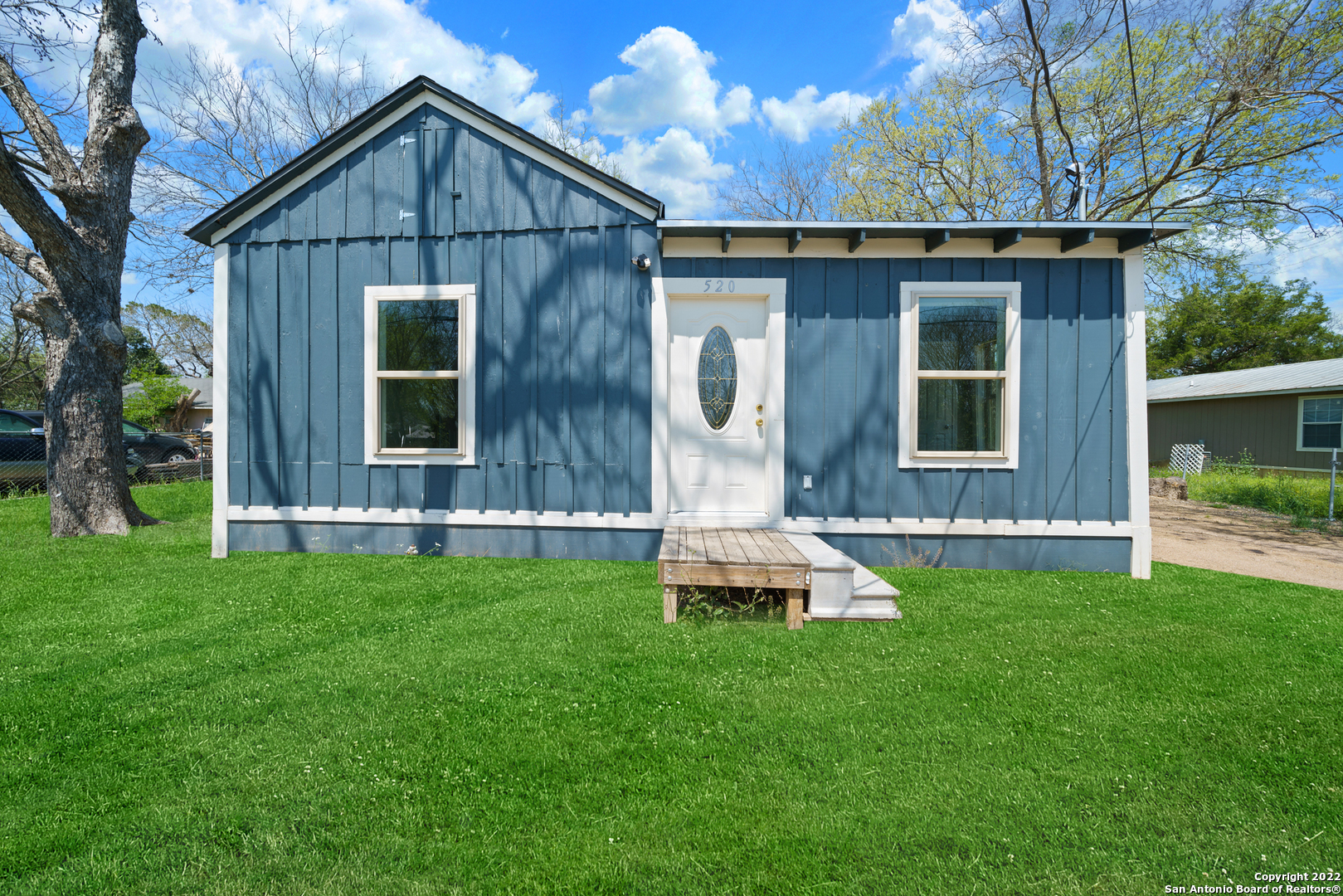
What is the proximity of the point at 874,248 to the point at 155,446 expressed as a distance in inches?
563

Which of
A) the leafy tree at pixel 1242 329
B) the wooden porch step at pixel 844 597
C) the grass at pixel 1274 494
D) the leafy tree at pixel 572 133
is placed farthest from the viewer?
the leafy tree at pixel 1242 329

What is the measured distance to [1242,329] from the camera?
2416cm

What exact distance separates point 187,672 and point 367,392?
9.54 feet

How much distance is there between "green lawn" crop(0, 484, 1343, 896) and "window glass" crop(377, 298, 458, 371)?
2.20m

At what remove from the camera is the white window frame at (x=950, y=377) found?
5023mm

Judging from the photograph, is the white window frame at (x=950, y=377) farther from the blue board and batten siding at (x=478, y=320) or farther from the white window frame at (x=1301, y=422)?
the white window frame at (x=1301, y=422)

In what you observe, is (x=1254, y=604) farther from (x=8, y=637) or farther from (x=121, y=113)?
(x=121, y=113)

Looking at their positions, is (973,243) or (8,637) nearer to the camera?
(8,637)

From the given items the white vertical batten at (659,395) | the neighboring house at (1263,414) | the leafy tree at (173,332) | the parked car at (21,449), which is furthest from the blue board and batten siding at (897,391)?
the leafy tree at (173,332)

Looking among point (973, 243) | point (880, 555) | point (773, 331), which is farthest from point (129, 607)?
point (973, 243)

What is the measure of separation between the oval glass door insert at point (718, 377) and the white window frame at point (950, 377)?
142cm

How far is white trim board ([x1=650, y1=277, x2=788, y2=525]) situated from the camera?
5109 mm

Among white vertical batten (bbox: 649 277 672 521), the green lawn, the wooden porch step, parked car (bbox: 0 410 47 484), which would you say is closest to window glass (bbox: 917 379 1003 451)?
the green lawn

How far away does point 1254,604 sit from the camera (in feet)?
13.8
